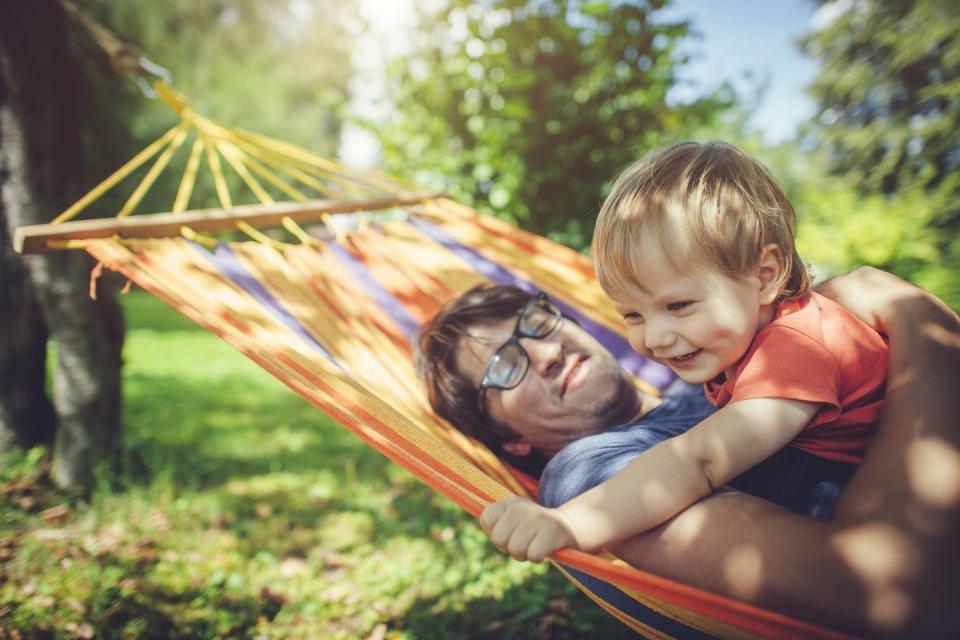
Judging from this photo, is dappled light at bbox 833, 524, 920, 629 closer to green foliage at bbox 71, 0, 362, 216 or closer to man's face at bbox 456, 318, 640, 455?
man's face at bbox 456, 318, 640, 455

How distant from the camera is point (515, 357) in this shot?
1.65 m

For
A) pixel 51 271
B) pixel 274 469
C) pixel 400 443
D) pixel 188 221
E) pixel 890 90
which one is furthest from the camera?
pixel 890 90

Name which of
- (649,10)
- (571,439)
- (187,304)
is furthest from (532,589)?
(649,10)

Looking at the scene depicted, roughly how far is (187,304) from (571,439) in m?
1.11

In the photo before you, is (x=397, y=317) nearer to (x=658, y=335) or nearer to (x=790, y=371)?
(x=658, y=335)

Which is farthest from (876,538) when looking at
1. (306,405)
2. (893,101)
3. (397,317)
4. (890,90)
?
(893,101)

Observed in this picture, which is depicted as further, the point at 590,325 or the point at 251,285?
the point at 590,325

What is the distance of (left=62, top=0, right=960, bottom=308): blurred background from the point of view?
3.38 meters

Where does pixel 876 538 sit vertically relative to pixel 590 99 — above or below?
below

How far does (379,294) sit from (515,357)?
845mm

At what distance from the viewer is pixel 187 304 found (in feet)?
5.01

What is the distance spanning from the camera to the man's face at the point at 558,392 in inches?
62.4

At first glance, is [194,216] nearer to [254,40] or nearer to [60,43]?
[60,43]

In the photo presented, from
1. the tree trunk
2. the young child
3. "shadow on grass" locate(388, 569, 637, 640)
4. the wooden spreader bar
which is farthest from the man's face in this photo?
the tree trunk
